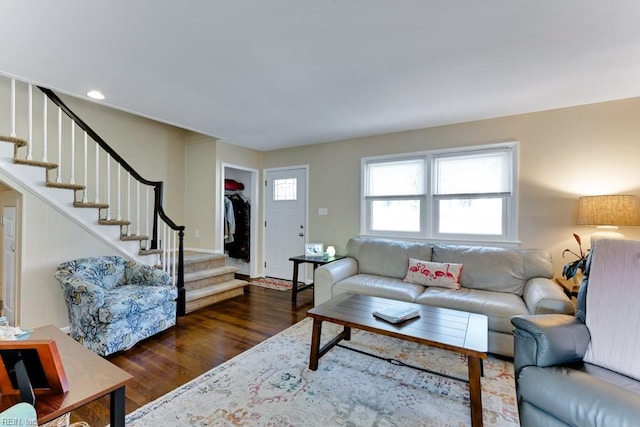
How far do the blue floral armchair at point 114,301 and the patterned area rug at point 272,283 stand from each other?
1822 mm

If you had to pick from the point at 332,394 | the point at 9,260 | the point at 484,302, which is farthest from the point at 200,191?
the point at 484,302

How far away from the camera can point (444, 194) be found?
373cm

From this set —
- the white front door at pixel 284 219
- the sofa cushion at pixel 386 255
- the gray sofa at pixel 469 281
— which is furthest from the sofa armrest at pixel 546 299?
the white front door at pixel 284 219

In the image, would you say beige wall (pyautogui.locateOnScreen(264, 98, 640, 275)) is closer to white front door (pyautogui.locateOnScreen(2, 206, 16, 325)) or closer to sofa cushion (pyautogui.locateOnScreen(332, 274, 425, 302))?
sofa cushion (pyautogui.locateOnScreen(332, 274, 425, 302))

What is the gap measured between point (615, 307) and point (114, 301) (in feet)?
11.6

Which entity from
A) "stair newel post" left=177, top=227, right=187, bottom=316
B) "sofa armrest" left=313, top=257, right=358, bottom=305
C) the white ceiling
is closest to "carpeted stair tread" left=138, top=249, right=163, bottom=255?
"stair newel post" left=177, top=227, right=187, bottom=316

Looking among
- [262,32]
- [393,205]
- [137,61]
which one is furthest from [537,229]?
[137,61]

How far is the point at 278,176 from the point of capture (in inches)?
202

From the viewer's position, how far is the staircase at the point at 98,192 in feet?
8.98

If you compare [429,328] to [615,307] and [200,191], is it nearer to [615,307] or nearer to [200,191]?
[615,307]

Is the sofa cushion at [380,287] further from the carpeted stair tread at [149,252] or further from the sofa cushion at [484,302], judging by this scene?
the carpeted stair tread at [149,252]

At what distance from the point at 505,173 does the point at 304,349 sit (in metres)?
3.02

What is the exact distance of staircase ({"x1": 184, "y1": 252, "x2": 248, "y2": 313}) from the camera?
3.64 metres

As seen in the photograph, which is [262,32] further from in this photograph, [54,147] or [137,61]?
[54,147]
